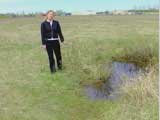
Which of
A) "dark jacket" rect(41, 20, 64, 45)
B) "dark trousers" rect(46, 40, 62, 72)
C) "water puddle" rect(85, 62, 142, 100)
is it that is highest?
"dark jacket" rect(41, 20, 64, 45)

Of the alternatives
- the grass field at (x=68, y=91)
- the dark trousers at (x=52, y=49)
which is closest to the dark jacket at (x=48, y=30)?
the dark trousers at (x=52, y=49)

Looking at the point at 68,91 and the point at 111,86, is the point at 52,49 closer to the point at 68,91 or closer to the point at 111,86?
the point at 68,91

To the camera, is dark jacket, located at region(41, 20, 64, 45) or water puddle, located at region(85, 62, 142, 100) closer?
water puddle, located at region(85, 62, 142, 100)

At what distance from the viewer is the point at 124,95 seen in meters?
9.29

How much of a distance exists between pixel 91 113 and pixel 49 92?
6.51ft

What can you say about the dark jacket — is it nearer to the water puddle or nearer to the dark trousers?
the dark trousers

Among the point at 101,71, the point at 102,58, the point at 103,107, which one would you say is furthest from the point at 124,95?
the point at 102,58

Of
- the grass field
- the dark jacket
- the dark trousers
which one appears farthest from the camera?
the dark trousers

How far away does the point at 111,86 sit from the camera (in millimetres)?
11516

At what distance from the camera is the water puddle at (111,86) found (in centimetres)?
1055

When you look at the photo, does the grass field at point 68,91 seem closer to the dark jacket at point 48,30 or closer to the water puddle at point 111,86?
the water puddle at point 111,86

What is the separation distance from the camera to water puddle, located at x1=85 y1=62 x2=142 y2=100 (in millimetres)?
10547

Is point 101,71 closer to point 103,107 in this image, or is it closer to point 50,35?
point 50,35

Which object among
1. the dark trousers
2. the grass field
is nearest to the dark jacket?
the dark trousers
